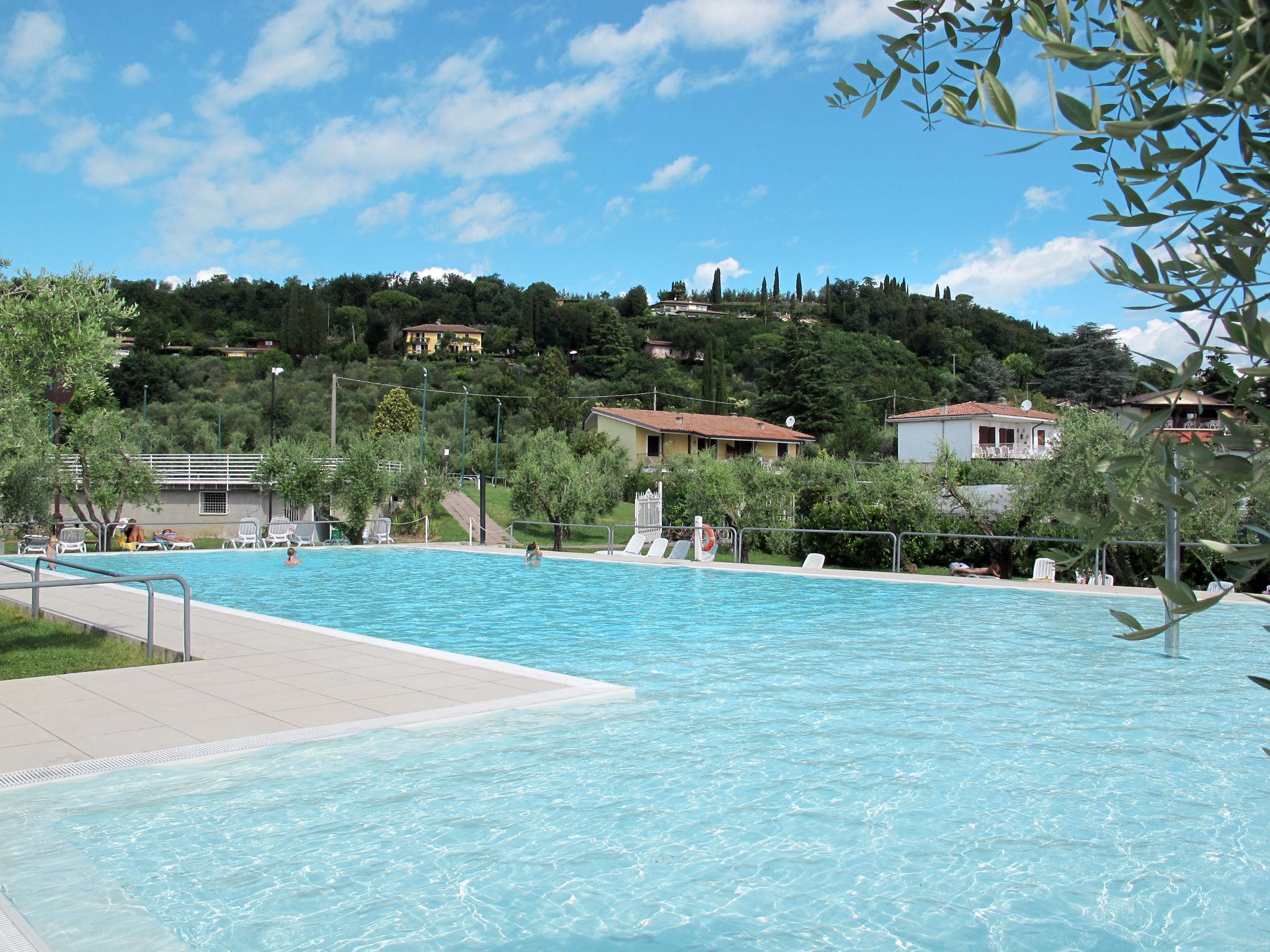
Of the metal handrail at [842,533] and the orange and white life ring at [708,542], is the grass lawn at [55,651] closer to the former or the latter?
the metal handrail at [842,533]

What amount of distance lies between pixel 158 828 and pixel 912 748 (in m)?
5.33

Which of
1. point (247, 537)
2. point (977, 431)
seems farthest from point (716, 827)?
point (977, 431)

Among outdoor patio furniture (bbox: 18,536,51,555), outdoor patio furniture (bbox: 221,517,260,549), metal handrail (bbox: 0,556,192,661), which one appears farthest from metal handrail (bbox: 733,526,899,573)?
outdoor patio furniture (bbox: 18,536,51,555)

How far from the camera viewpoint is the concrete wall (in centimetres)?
5922

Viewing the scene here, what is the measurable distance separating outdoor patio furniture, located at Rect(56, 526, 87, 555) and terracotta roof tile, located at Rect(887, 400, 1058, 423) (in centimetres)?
4636

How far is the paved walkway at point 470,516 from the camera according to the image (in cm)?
3553

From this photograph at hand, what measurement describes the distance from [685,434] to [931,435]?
15.6 metres

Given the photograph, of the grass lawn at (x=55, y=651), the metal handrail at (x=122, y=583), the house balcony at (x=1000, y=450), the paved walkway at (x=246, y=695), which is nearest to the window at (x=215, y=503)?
the grass lawn at (x=55, y=651)

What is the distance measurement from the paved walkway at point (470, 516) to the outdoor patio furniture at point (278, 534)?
→ 6599mm

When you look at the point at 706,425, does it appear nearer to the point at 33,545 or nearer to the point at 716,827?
the point at 33,545

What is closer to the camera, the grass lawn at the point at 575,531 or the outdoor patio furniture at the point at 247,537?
the outdoor patio furniture at the point at 247,537

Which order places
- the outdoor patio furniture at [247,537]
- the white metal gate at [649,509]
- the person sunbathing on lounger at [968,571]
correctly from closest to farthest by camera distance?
the person sunbathing on lounger at [968,571], the outdoor patio furniture at [247,537], the white metal gate at [649,509]

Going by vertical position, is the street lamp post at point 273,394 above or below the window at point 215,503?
above

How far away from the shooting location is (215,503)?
123ft
